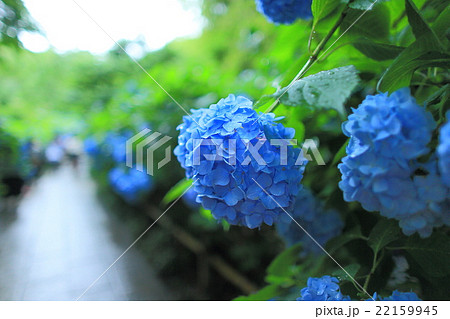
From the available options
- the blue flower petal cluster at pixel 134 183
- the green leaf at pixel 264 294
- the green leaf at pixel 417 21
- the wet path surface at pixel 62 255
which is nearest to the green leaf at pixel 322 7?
the green leaf at pixel 417 21

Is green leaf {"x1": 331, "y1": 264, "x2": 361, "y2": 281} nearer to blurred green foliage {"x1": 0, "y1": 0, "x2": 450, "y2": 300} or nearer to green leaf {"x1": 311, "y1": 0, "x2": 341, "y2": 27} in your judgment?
blurred green foliage {"x1": 0, "y1": 0, "x2": 450, "y2": 300}

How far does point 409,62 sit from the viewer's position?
0.38 meters

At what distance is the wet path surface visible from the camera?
1.36 m

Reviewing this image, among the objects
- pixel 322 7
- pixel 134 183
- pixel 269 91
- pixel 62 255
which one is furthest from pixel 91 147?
pixel 322 7

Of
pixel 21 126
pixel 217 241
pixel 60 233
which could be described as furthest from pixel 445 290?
pixel 21 126

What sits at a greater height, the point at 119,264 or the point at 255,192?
the point at 119,264

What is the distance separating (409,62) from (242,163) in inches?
9.0

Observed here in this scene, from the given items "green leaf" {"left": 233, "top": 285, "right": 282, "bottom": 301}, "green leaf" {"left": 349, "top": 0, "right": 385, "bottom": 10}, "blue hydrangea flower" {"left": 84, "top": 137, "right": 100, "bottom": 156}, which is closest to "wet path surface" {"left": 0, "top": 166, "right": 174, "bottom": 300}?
"blue hydrangea flower" {"left": 84, "top": 137, "right": 100, "bottom": 156}

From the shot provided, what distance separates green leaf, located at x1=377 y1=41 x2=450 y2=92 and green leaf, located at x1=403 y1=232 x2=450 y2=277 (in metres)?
0.21

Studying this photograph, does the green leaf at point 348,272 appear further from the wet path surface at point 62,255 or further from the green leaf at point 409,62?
the wet path surface at point 62,255

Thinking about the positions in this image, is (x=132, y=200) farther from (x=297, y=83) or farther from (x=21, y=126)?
(x=297, y=83)

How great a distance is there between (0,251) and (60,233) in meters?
0.65

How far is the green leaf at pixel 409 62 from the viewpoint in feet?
1.22
